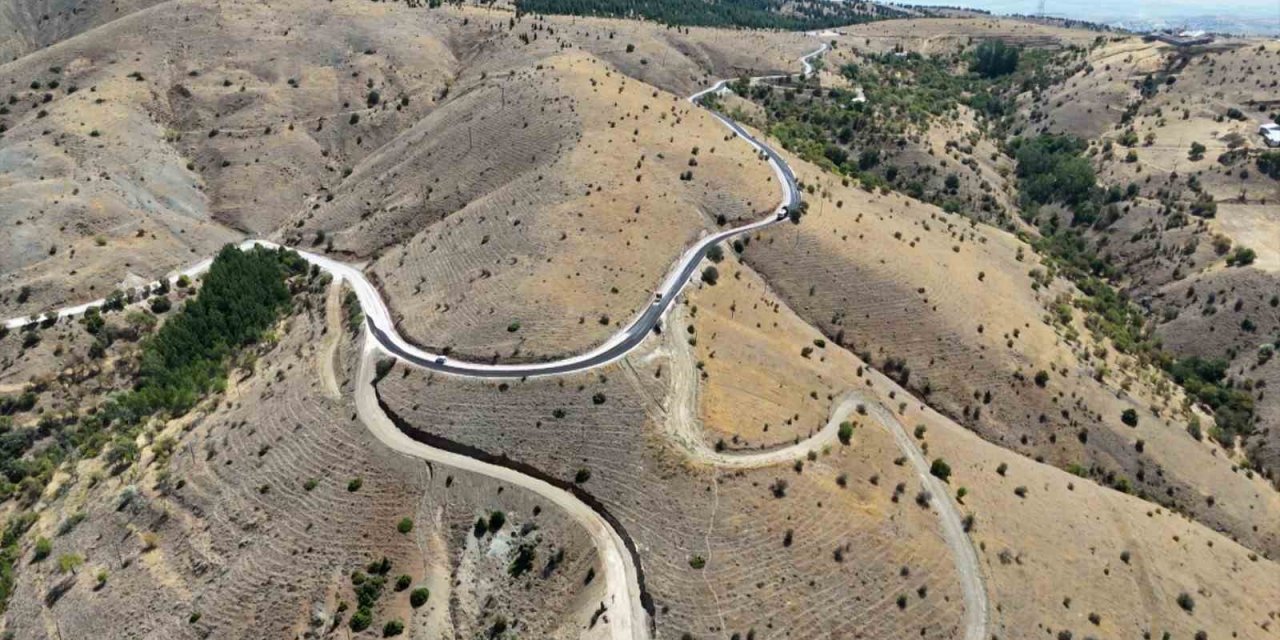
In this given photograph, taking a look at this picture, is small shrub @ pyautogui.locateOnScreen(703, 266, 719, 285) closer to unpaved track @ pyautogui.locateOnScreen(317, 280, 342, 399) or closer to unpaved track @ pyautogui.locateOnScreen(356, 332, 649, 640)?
unpaved track @ pyautogui.locateOnScreen(356, 332, 649, 640)

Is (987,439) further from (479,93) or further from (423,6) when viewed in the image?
(423,6)

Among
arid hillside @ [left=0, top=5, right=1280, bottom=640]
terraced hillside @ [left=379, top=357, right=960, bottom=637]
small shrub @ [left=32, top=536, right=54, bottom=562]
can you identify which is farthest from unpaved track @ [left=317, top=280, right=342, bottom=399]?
small shrub @ [left=32, top=536, right=54, bottom=562]

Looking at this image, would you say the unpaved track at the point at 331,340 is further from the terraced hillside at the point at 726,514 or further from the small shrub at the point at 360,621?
the small shrub at the point at 360,621

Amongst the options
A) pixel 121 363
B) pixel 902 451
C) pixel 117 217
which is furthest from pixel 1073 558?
pixel 117 217

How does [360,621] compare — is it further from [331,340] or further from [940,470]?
[940,470]

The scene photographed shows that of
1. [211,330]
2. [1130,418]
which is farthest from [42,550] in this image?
[1130,418]

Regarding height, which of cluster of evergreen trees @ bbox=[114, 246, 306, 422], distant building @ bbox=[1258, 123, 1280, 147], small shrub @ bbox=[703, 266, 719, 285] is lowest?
cluster of evergreen trees @ bbox=[114, 246, 306, 422]
